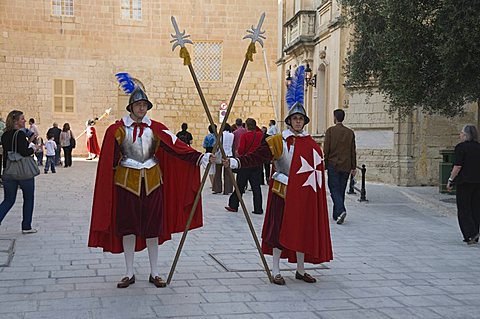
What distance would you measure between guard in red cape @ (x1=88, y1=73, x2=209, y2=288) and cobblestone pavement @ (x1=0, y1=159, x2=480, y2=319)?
0.41m

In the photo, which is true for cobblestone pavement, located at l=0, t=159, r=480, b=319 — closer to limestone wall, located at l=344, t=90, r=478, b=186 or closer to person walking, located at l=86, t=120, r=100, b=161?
limestone wall, located at l=344, t=90, r=478, b=186

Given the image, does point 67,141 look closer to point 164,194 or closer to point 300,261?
point 164,194

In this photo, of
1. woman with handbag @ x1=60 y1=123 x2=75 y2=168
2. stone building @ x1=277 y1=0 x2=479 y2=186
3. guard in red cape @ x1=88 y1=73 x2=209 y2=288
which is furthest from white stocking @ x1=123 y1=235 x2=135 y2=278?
woman with handbag @ x1=60 y1=123 x2=75 y2=168

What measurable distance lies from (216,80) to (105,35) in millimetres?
6002

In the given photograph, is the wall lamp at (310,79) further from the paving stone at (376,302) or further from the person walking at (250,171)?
the paving stone at (376,302)

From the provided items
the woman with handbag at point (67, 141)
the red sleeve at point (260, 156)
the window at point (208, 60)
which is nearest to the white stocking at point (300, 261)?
the red sleeve at point (260, 156)

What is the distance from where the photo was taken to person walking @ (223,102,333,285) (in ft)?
19.5

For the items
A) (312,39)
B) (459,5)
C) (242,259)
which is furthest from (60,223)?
(312,39)

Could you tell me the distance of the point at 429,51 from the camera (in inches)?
456

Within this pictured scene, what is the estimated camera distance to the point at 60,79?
98.4ft

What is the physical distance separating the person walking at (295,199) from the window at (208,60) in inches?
1015

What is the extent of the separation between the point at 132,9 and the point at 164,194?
Result: 2662cm

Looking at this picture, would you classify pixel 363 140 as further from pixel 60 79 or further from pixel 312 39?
pixel 60 79

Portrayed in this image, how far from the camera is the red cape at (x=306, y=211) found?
592cm
